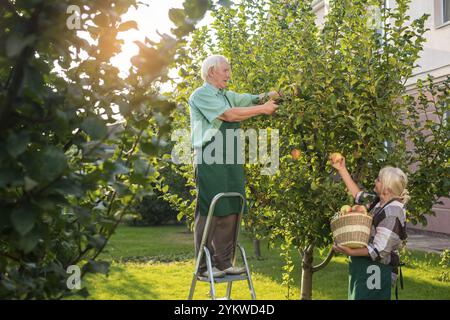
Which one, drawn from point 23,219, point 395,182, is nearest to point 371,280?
point 395,182

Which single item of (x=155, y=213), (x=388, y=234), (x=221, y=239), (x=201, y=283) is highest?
(x=388, y=234)

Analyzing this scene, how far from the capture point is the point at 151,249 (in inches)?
490

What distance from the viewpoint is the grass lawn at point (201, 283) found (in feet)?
23.8

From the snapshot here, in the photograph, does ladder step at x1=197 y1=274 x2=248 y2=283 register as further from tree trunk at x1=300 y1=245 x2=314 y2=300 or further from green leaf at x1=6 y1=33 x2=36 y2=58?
green leaf at x1=6 y1=33 x2=36 y2=58

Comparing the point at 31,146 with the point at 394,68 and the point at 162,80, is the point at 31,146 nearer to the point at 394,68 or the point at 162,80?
the point at 162,80

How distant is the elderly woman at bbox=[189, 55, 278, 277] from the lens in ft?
14.7

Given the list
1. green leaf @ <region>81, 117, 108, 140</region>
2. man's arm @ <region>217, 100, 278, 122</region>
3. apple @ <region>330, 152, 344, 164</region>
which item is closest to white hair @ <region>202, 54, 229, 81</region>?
man's arm @ <region>217, 100, 278, 122</region>

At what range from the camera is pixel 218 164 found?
451cm

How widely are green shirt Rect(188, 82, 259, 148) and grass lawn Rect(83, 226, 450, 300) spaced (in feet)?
5.02

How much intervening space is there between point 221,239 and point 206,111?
1.04m

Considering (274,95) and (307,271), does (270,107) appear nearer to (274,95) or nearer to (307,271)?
(274,95)

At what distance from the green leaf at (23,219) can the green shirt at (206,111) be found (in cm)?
297

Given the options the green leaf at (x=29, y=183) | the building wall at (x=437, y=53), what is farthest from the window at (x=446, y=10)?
the green leaf at (x=29, y=183)
